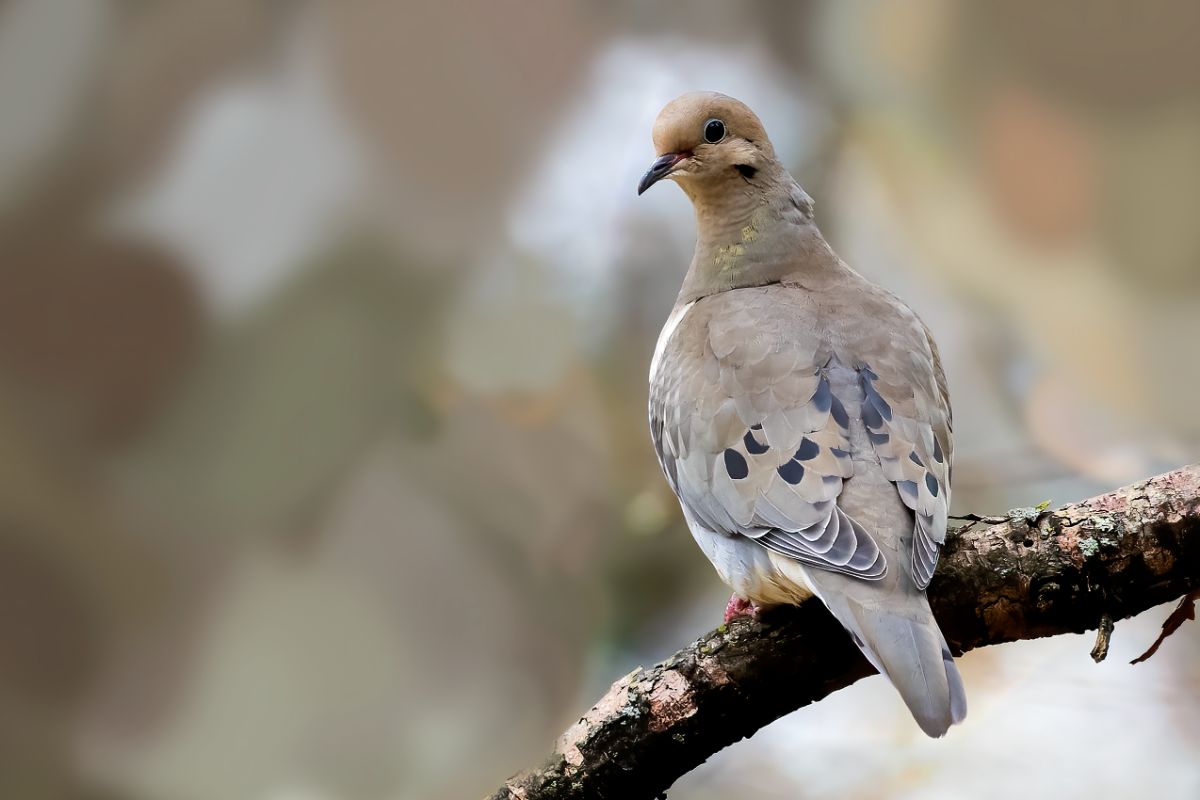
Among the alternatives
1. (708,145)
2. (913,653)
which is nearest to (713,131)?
(708,145)

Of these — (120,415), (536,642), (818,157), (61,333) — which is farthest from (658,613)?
(61,333)

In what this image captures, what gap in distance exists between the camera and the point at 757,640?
159 cm

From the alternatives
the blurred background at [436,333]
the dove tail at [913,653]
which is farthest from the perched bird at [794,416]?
the blurred background at [436,333]

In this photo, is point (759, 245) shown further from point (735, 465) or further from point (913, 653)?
point (913, 653)

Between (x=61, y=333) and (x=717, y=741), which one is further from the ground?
(x=61, y=333)

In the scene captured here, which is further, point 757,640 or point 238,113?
point 238,113

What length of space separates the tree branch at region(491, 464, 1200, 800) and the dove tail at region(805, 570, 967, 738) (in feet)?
0.38

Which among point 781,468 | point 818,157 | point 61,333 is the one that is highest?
point 61,333

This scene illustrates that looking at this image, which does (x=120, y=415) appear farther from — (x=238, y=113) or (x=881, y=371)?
(x=881, y=371)

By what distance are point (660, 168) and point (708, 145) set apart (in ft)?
0.34

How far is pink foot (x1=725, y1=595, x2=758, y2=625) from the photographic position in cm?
166

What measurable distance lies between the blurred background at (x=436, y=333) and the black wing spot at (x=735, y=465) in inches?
57.0

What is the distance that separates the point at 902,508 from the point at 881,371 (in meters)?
0.28

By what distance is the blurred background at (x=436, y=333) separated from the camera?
3125 millimetres
